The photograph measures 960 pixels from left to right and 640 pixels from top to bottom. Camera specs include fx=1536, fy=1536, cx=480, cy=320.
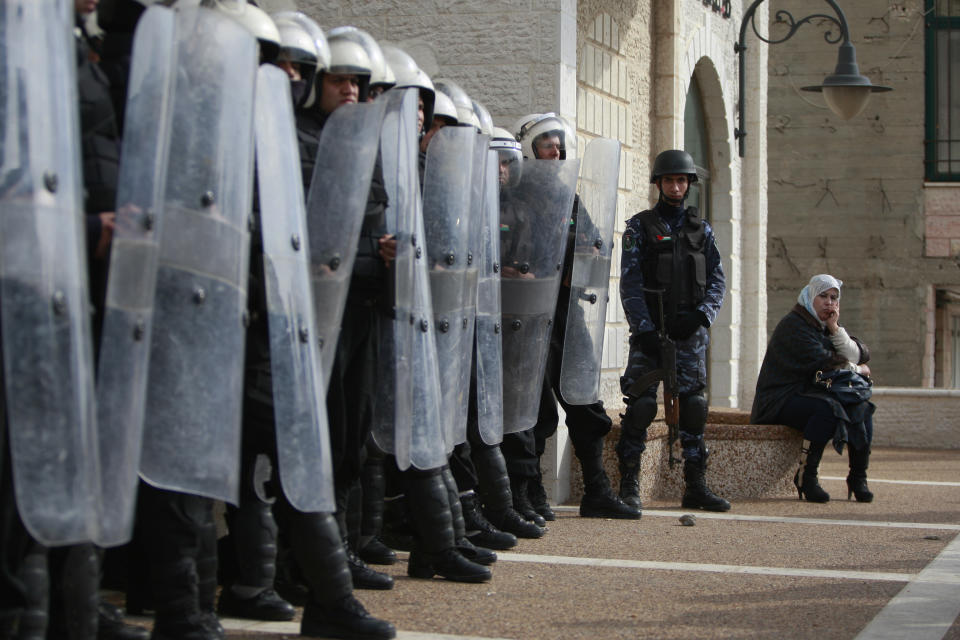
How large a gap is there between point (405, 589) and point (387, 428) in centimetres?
61

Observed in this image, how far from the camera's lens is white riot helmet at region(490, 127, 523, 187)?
6.51 meters

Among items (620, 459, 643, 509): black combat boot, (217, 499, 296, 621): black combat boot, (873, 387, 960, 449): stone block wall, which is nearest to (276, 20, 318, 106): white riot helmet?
(217, 499, 296, 621): black combat boot

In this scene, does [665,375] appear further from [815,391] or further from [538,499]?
[815,391]

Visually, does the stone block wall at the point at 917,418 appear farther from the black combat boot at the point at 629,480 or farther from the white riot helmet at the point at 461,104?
the white riot helmet at the point at 461,104

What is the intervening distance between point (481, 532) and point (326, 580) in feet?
6.86

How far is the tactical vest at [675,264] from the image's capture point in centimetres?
763

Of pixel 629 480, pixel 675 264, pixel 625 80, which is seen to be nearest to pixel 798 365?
pixel 675 264

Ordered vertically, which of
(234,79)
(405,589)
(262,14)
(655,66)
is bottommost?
(405,589)

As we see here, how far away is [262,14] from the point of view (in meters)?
4.33

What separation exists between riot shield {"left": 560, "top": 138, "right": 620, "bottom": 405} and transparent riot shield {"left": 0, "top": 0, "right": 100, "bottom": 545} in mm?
4066

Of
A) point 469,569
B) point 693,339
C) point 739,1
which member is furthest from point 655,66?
point 469,569

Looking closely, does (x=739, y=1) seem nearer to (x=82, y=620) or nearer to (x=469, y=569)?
(x=469, y=569)

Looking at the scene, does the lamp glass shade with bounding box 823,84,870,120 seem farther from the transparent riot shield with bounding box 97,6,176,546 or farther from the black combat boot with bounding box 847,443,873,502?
the transparent riot shield with bounding box 97,6,176,546

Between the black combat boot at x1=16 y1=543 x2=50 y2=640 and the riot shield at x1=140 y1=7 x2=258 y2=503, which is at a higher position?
the riot shield at x1=140 y1=7 x2=258 y2=503
